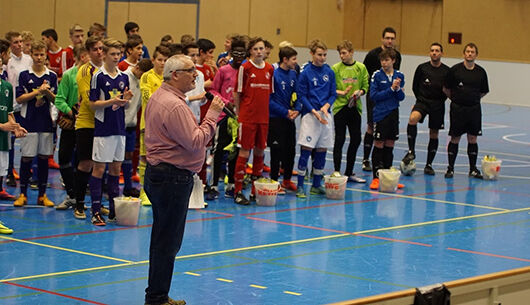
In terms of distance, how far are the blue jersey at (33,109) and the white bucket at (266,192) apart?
289 cm

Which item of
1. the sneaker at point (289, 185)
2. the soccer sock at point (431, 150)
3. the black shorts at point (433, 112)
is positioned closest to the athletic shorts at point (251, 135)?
the sneaker at point (289, 185)

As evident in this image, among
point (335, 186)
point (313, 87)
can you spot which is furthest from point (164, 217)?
point (313, 87)

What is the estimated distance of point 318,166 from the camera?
1382 cm

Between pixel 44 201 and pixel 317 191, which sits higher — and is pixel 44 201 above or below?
below

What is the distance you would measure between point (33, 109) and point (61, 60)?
4.58 m

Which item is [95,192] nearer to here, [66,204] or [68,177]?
[66,204]

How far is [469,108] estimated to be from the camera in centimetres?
1585

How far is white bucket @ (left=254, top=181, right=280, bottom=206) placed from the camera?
498 inches

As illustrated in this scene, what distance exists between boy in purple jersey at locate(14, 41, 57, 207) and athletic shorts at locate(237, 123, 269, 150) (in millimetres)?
2569

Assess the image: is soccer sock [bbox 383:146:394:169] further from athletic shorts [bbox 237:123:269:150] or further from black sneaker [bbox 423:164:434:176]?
athletic shorts [bbox 237:123:269:150]

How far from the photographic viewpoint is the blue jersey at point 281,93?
44.0 feet

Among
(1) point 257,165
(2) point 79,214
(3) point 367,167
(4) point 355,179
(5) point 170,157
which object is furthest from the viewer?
(3) point 367,167

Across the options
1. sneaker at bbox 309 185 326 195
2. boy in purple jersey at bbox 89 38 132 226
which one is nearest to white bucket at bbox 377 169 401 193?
sneaker at bbox 309 185 326 195

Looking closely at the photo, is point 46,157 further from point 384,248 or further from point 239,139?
point 384,248
